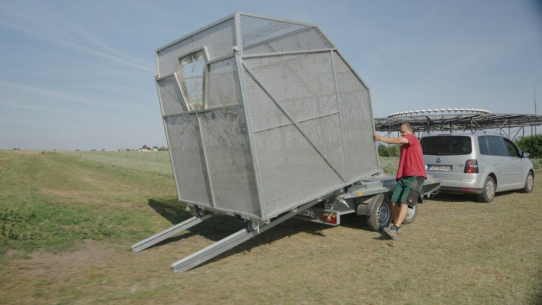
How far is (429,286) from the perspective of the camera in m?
4.06

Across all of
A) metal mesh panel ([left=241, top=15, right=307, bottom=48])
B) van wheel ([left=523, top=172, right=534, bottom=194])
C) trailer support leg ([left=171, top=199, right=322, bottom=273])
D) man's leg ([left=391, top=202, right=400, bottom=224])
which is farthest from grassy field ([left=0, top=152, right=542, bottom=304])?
van wheel ([left=523, top=172, right=534, bottom=194])

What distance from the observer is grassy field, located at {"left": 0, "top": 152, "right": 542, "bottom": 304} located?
3941 mm

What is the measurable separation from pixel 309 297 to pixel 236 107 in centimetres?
247

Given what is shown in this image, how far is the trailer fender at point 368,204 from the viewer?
6438mm

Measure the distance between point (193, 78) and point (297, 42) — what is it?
1680 millimetres

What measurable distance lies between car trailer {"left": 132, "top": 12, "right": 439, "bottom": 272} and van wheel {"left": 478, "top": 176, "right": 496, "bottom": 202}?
427 cm

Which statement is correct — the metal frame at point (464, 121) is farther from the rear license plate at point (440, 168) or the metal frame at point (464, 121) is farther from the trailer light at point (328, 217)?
the trailer light at point (328, 217)

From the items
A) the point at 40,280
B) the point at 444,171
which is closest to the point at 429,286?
the point at 40,280

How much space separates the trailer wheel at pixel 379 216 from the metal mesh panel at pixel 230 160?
8.36 ft

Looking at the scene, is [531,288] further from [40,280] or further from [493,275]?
[40,280]

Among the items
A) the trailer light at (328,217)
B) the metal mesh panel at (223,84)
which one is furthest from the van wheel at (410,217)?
the metal mesh panel at (223,84)

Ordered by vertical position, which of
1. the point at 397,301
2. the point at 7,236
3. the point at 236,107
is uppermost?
the point at 236,107

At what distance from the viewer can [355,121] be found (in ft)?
20.5

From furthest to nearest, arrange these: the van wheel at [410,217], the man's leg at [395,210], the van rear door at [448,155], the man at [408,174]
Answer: the van rear door at [448,155] < the van wheel at [410,217] < the man's leg at [395,210] < the man at [408,174]
